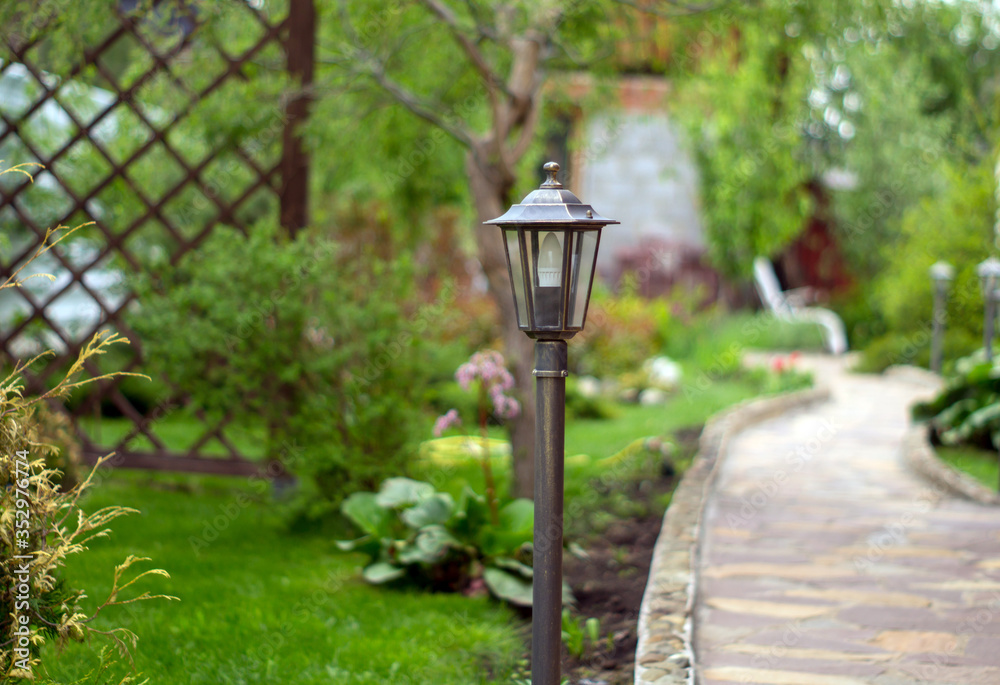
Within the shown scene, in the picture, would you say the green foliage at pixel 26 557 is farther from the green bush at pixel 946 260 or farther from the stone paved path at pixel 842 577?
the green bush at pixel 946 260

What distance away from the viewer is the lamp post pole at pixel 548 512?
264 cm

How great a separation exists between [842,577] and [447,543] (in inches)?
75.3

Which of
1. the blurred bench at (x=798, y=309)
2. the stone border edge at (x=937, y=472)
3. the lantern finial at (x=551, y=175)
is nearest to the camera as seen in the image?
the lantern finial at (x=551, y=175)

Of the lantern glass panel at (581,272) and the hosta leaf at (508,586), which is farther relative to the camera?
the hosta leaf at (508,586)

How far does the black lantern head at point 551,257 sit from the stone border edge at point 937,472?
172 inches

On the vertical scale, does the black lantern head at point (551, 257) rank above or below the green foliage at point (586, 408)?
above

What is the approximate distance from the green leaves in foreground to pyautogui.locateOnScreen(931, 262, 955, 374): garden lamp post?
833 centimetres

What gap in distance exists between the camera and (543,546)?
2.66 m

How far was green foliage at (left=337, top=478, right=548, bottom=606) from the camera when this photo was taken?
4.21 m

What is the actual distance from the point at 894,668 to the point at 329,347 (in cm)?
347

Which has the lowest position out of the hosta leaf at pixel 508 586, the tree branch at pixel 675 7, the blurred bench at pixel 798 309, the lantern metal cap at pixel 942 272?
the blurred bench at pixel 798 309

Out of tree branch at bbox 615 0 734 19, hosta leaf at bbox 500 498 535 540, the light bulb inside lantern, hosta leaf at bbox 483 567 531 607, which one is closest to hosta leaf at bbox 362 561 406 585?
hosta leaf at bbox 483 567 531 607

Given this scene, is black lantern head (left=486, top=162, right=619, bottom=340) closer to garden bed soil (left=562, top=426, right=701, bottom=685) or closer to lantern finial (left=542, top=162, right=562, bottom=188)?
lantern finial (left=542, top=162, right=562, bottom=188)

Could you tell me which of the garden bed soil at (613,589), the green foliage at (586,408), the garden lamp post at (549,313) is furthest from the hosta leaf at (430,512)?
the green foliage at (586,408)
